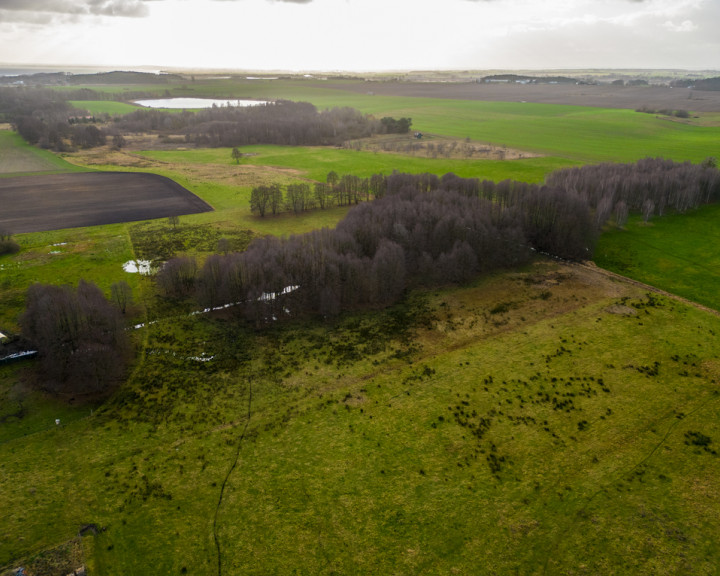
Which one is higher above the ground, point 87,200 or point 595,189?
point 595,189

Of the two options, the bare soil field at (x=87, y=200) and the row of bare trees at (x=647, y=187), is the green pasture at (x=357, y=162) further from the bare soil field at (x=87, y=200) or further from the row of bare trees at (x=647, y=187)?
the bare soil field at (x=87, y=200)

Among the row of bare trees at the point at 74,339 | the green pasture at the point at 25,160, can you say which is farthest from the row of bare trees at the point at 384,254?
the green pasture at the point at 25,160

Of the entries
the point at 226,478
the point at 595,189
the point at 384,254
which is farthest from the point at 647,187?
the point at 226,478

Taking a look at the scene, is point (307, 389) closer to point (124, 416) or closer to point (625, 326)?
point (124, 416)

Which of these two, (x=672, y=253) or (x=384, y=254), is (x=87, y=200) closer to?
(x=384, y=254)

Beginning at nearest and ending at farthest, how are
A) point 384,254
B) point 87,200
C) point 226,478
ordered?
point 226,478 < point 384,254 < point 87,200

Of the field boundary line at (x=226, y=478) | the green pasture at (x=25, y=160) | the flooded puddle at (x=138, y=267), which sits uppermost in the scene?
the green pasture at (x=25, y=160)

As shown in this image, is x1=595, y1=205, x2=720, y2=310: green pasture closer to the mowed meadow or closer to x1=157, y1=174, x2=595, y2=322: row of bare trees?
the mowed meadow
